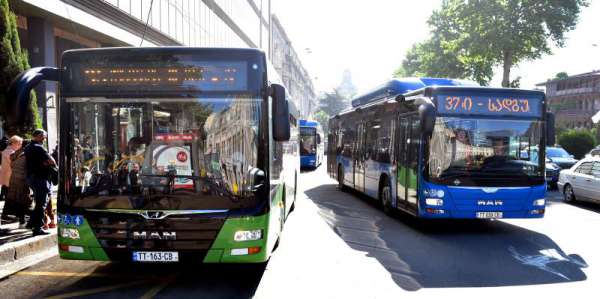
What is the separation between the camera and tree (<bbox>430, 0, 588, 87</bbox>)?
100 ft

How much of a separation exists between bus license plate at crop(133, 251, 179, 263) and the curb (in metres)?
2.57

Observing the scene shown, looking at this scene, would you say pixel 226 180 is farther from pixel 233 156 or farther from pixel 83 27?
pixel 83 27

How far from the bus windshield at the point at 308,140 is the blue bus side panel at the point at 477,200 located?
787 inches

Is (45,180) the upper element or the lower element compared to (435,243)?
upper

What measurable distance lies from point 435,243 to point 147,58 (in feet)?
19.0

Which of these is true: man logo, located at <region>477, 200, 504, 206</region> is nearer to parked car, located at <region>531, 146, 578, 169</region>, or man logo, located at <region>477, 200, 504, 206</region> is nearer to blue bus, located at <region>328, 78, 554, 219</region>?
blue bus, located at <region>328, 78, 554, 219</region>

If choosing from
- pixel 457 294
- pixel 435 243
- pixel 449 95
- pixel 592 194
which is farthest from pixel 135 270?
pixel 592 194

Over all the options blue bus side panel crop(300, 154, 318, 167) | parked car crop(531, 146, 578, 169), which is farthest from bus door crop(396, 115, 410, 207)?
blue bus side panel crop(300, 154, 318, 167)

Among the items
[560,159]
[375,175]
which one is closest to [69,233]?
[375,175]

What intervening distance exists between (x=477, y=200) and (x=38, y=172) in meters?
7.50

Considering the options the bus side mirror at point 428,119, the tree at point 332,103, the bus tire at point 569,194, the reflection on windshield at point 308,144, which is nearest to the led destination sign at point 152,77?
the bus side mirror at point 428,119

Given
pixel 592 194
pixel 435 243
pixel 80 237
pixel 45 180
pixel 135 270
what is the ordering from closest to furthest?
pixel 80 237 → pixel 135 270 → pixel 45 180 → pixel 435 243 → pixel 592 194

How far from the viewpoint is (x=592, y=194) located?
544 inches

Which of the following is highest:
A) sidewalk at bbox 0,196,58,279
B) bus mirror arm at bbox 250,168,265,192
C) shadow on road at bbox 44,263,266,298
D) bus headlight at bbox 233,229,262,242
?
Result: bus mirror arm at bbox 250,168,265,192
